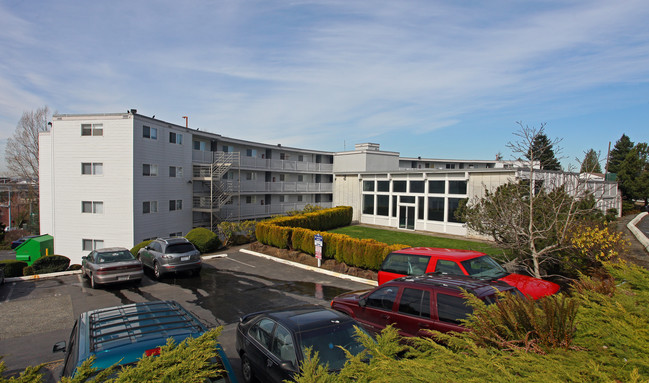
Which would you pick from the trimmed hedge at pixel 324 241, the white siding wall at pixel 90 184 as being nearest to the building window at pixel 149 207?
the white siding wall at pixel 90 184

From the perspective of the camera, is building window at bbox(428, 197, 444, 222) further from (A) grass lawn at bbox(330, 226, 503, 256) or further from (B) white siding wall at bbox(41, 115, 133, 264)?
(B) white siding wall at bbox(41, 115, 133, 264)

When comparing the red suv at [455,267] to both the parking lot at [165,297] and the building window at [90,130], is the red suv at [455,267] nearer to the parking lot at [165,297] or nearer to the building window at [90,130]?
the parking lot at [165,297]

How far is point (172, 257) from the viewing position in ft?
48.4

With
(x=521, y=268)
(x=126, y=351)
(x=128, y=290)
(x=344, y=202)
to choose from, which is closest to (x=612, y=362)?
(x=126, y=351)

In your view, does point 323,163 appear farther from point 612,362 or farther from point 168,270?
point 612,362

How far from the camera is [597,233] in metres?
10.5

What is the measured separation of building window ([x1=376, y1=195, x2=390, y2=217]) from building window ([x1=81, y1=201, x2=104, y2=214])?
21.9 metres

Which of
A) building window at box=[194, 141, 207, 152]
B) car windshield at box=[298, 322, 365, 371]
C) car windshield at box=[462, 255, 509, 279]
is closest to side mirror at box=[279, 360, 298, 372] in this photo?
car windshield at box=[298, 322, 365, 371]

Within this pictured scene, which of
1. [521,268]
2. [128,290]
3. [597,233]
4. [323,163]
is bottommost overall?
[128,290]

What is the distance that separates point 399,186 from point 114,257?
74.1ft

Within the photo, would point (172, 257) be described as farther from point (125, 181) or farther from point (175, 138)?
point (175, 138)

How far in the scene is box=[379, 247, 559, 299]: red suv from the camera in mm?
8906

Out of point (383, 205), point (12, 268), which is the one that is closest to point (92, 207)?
point (12, 268)

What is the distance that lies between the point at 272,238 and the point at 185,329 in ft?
52.4
